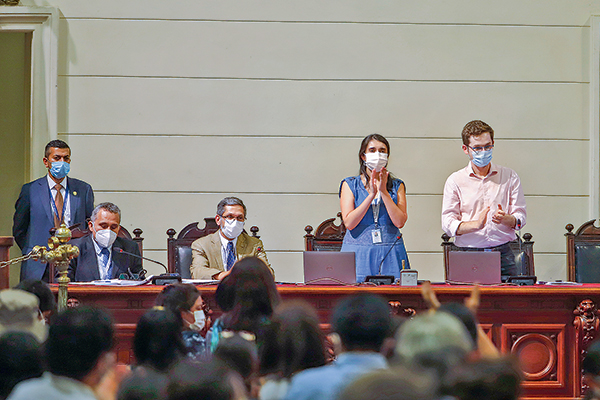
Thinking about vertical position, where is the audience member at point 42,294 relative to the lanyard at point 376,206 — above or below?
below

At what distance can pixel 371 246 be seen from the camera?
12.4ft

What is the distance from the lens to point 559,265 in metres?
5.11

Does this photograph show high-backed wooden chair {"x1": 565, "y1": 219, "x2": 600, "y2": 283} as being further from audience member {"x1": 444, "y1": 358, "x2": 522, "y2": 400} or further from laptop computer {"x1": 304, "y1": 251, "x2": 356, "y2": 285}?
audience member {"x1": 444, "y1": 358, "x2": 522, "y2": 400}

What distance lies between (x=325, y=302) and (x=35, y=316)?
1.72m

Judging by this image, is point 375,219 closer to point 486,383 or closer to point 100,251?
point 100,251

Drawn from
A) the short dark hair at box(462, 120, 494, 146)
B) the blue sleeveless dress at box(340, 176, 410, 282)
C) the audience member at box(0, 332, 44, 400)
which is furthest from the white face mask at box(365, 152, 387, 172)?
the audience member at box(0, 332, 44, 400)

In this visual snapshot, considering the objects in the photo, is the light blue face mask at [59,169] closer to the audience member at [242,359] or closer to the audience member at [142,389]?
the audience member at [242,359]

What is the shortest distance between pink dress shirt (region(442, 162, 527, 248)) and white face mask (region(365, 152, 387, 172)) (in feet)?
1.33

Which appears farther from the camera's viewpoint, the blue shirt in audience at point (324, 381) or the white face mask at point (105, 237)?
the white face mask at point (105, 237)

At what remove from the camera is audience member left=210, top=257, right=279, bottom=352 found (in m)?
2.16

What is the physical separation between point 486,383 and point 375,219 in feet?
8.76

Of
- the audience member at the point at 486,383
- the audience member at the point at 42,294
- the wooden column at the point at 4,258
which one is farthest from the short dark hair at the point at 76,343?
the wooden column at the point at 4,258

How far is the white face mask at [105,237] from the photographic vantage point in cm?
384

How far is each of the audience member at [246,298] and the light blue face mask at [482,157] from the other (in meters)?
2.02
